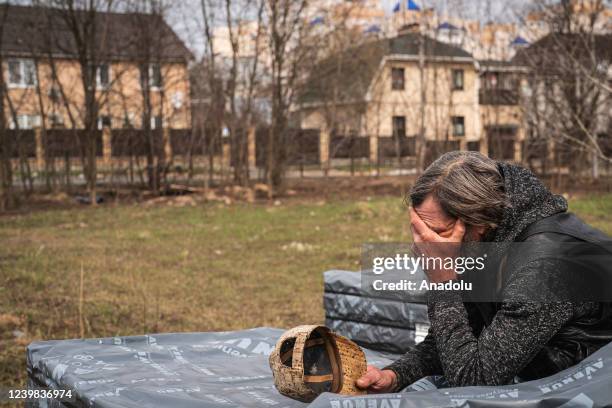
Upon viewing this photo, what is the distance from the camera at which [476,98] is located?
4334cm

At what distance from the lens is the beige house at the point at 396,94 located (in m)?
25.8

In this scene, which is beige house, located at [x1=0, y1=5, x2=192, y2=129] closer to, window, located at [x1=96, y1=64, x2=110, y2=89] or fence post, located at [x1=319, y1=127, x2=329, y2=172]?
window, located at [x1=96, y1=64, x2=110, y2=89]

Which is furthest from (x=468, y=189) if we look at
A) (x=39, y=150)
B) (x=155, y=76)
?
(x=39, y=150)

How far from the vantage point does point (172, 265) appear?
9.47 meters

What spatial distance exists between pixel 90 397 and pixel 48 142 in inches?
767

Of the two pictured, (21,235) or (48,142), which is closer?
(21,235)

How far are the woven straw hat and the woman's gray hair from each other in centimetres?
65

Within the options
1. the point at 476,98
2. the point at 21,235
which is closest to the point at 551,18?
the point at 21,235

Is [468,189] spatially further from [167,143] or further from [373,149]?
[373,149]

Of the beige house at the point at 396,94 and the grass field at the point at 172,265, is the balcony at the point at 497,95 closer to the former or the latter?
the beige house at the point at 396,94

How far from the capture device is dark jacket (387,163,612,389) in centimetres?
237

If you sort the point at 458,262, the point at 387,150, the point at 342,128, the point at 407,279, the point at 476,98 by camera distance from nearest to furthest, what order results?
1. the point at 458,262
2. the point at 407,279
3. the point at 387,150
4. the point at 342,128
5. the point at 476,98

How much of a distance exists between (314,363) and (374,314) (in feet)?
4.87

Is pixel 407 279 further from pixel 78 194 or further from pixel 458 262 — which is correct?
pixel 78 194
